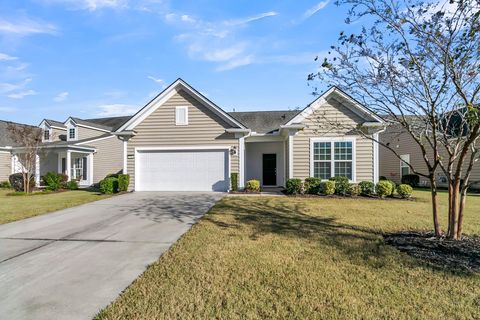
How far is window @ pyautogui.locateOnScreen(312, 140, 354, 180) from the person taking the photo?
1388 cm

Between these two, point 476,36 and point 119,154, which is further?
point 119,154

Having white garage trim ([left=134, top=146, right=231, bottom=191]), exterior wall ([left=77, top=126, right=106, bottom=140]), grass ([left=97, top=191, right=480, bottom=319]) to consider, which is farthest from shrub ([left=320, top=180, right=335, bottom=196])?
exterior wall ([left=77, top=126, right=106, bottom=140])

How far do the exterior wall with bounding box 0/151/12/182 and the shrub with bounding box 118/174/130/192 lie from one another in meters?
14.7

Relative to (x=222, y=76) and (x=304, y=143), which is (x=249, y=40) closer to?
(x=222, y=76)

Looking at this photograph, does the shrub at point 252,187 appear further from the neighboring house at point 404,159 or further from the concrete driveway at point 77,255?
the neighboring house at point 404,159

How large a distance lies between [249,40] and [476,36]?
750cm

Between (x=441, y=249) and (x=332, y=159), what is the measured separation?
9.11 m

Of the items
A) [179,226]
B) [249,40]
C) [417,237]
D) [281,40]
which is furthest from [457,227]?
[249,40]

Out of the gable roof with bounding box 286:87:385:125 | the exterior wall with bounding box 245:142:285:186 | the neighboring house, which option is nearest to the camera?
the gable roof with bounding box 286:87:385:125

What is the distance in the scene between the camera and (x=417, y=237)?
593 cm

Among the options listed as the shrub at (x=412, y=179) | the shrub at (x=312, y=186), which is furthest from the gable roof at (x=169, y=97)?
the shrub at (x=412, y=179)

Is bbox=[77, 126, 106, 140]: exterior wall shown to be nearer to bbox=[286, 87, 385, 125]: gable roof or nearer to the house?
the house

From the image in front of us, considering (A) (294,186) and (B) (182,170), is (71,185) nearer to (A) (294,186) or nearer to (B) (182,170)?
(B) (182,170)

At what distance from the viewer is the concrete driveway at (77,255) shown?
3352 mm
